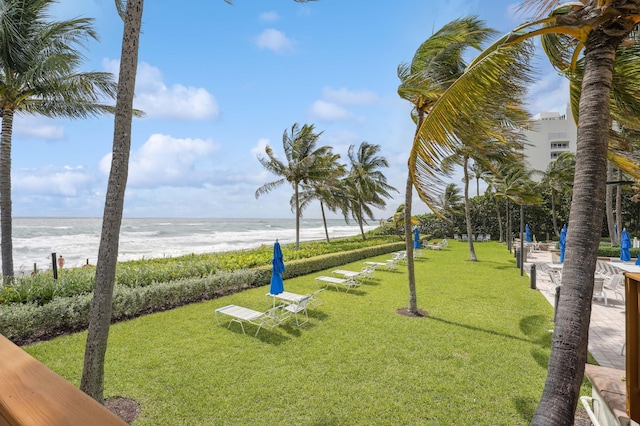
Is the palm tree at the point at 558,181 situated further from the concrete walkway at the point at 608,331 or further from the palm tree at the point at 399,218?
the concrete walkway at the point at 608,331

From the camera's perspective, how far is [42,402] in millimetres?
947

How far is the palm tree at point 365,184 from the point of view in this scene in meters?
27.9

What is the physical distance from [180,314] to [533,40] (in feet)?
29.2

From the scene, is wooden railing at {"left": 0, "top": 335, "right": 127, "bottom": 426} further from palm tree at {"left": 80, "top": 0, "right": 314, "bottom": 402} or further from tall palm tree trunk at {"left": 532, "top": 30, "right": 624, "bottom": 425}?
tall palm tree trunk at {"left": 532, "top": 30, "right": 624, "bottom": 425}

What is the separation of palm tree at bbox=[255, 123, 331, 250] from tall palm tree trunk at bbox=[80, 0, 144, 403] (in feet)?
50.3

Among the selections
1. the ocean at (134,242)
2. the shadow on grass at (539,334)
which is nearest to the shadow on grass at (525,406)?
the shadow on grass at (539,334)

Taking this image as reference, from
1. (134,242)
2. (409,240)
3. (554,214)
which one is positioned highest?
(554,214)

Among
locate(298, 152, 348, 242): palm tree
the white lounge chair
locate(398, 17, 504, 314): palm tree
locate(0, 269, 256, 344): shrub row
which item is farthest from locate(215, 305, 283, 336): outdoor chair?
locate(298, 152, 348, 242): palm tree

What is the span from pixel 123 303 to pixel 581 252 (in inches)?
347

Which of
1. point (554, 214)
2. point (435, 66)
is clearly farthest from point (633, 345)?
point (554, 214)

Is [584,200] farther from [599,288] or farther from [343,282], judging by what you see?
[599,288]

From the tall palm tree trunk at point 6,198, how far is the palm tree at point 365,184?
21100 mm

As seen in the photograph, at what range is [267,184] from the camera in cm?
2070

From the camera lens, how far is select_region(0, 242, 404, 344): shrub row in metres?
6.40
